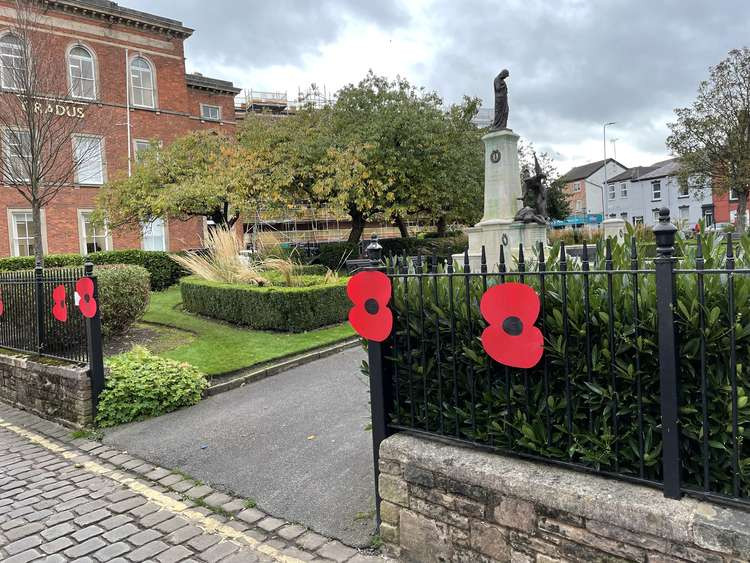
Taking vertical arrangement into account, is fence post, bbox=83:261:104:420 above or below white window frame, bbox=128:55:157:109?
below

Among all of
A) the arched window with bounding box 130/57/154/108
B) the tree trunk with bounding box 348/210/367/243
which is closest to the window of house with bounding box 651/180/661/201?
the tree trunk with bounding box 348/210/367/243

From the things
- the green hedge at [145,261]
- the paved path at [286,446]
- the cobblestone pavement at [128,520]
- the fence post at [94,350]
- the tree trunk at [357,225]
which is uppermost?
the tree trunk at [357,225]

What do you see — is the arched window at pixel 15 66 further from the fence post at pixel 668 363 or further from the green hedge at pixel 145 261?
the fence post at pixel 668 363

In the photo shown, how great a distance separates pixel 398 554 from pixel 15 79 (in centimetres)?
1260

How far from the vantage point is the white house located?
46312 mm

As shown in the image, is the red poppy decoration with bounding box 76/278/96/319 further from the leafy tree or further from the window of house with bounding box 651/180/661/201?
the window of house with bounding box 651/180/661/201

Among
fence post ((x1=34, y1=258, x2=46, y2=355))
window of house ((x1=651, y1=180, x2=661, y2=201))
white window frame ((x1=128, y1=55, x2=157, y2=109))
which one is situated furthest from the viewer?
window of house ((x1=651, y1=180, x2=661, y2=201))

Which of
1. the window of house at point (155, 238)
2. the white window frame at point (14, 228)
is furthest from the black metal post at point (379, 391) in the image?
the window of house at point (155, 238)

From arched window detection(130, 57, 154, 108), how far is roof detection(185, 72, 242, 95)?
3.93 metres

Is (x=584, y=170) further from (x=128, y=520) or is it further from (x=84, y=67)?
(x=128, y=520)

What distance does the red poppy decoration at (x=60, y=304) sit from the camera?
665cm

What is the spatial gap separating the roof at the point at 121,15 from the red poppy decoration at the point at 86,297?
24.9 m

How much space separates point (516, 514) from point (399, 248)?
80.5 feet

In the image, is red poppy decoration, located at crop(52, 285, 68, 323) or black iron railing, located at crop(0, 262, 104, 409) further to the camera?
red poppy decoration, located at crop(52, 285, 68, 323)
